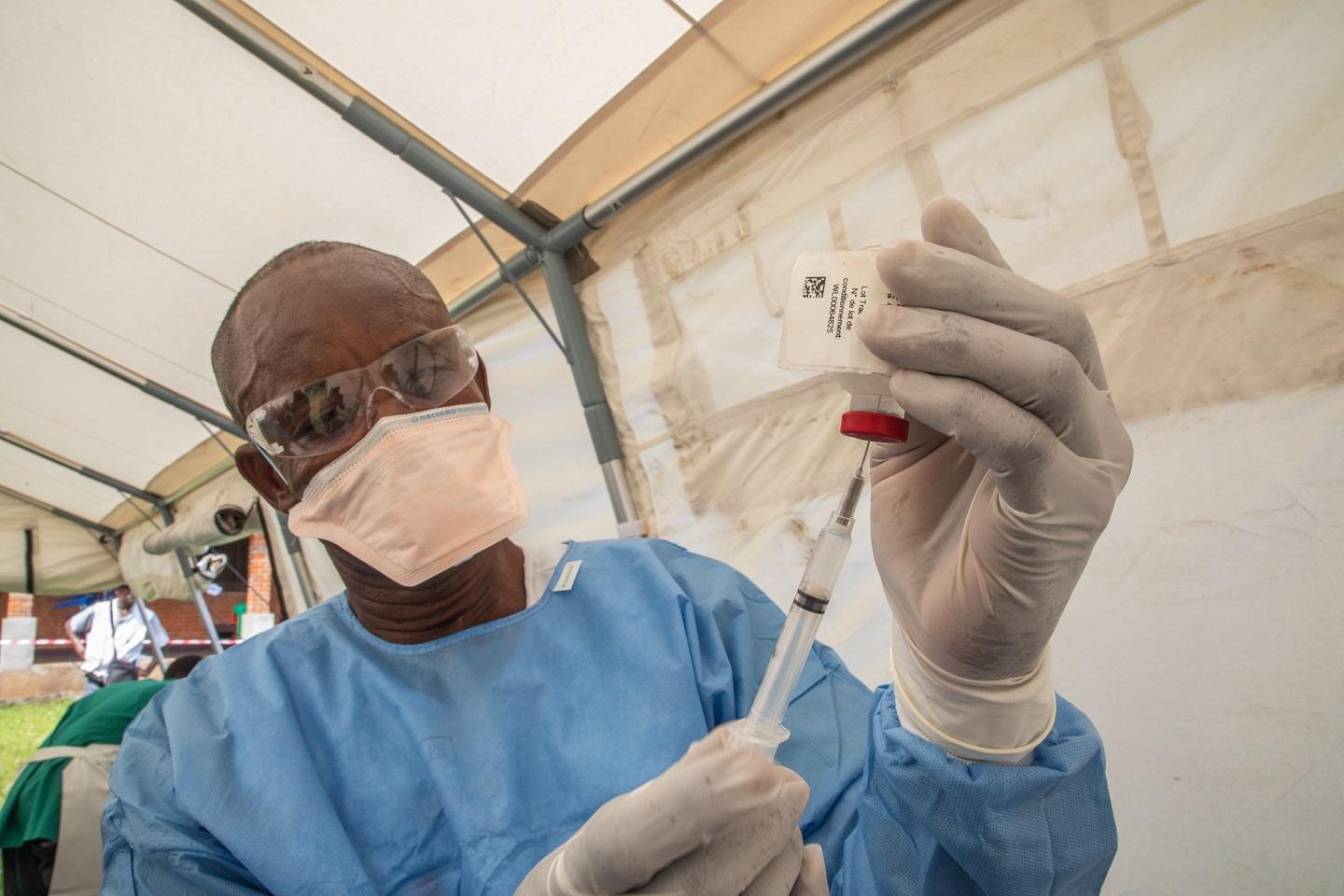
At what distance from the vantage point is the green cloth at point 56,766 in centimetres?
158

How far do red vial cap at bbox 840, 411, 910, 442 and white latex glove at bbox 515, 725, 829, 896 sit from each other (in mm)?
301

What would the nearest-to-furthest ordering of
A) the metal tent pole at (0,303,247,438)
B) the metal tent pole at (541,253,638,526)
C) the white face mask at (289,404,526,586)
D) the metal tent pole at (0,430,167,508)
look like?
1. the white face mask at (289,404,526,586)
2. the metal tent pole at (541,253,638,526)
3. the metal tent pole at (0,303,247,438)
4. the metal tent pole at (0,430,167,508)

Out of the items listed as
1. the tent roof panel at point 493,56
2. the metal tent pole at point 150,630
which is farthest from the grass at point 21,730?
the tent roof panel at point 493,56

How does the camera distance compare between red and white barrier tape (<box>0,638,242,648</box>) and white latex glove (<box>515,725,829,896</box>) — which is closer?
white latex glove (<box>515,725,829,896</box>)

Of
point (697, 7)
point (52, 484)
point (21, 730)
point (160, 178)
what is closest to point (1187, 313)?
point (697, 7)

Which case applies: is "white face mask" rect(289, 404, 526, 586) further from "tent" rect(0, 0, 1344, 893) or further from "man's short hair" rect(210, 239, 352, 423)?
"tent" rect(0, 0, 1344, 893)

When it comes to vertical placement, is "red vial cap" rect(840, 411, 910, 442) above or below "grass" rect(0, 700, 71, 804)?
above

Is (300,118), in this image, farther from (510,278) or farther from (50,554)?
(50,554)

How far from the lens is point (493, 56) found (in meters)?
1.79

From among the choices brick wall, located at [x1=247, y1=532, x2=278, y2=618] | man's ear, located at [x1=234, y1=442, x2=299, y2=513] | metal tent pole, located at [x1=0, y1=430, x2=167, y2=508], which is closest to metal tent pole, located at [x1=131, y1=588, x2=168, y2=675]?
metal tent pole, located at [x1=0, y1=430, x2=167, y2=508]

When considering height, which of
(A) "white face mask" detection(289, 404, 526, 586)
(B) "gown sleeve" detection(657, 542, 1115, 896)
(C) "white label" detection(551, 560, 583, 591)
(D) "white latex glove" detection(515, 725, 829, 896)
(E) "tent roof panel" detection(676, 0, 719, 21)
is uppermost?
(E) "tent roof panel" detection(676, 0, 719, 21)

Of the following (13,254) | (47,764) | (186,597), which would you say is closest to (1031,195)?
(47,764)

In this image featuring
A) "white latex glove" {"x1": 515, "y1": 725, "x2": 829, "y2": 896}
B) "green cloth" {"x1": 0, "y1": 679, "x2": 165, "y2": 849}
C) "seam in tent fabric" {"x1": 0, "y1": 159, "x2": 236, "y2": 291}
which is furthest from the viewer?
"seam in tent fabric" {"x1": 0, "y1": 159, "x2": 236, "y2": 291}

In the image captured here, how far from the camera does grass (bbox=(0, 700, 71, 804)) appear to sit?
525cm
